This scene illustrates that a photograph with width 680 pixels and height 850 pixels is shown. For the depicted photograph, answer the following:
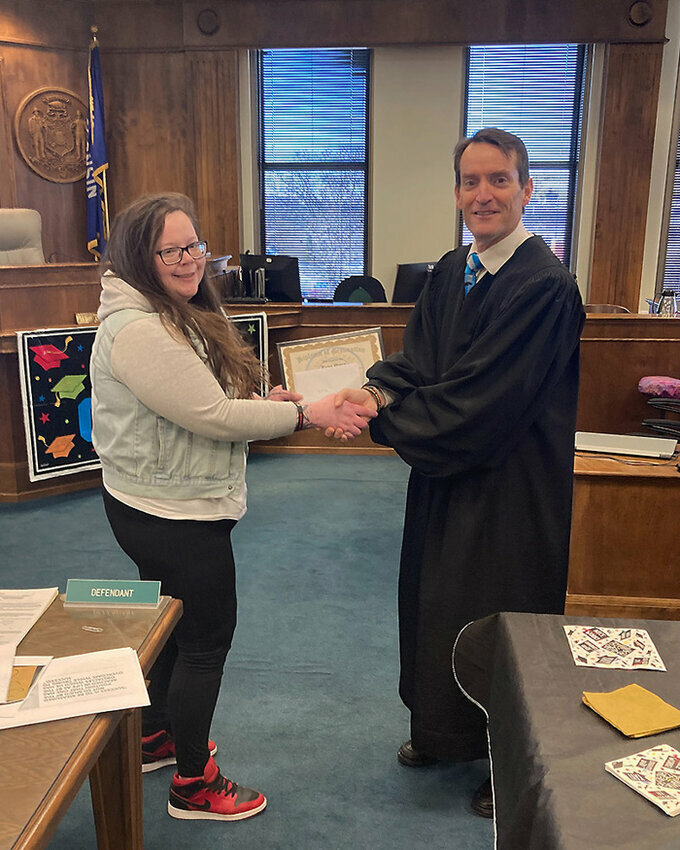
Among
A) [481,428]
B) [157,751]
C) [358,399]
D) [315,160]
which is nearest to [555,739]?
[481,428]

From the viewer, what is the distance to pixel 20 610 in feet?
A: 4.57

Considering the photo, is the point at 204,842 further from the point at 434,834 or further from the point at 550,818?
the point at 550,818

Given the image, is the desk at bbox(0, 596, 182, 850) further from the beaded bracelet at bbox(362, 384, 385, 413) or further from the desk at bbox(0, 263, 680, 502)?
the desk at bbox(0, 263, 680, 502)

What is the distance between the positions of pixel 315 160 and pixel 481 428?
5.78m

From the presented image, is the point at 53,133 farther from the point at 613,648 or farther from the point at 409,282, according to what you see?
the point at 613,648

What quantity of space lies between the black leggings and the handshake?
0.32 m

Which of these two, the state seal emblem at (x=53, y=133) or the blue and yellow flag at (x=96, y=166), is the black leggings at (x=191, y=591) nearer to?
the blue and yellow flag at (x=96, y=166)

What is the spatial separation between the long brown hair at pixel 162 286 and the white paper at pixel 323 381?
891 millimetres

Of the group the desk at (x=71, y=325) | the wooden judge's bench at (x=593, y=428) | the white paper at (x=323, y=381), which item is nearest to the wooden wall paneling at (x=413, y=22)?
the wooden judge's bench at (x=593, y=428)

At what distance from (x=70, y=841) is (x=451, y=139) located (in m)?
6.20

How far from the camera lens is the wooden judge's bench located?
2729 mm

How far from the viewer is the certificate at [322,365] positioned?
2619 millimetres

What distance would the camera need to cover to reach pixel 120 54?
21.0ft

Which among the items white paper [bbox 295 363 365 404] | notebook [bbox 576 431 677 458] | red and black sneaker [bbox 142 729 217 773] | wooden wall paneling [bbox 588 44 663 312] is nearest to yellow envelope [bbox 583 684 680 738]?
red and black sneaker [bbox 142 729 217 773]
